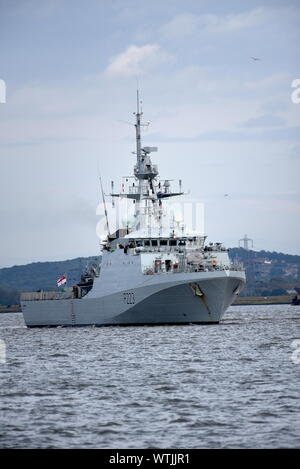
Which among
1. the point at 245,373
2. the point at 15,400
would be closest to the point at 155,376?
the point at 245,373

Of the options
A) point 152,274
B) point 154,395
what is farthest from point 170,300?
point 154,395

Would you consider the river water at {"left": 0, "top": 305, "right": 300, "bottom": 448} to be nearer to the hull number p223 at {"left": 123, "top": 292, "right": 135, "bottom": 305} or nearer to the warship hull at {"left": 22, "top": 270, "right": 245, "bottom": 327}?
the warship hull at {"left": 22, "top": 270, "right": 245, "bottom": 327}

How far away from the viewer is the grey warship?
61.5 m

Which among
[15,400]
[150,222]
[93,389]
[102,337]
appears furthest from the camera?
[150,222]

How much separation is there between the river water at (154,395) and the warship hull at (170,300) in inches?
392

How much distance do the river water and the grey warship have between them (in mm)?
10442

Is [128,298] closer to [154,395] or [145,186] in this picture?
[145,186]

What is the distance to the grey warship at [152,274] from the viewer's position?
61.5 m

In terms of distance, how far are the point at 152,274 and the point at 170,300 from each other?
6.55 ft

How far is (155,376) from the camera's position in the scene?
34469mm
